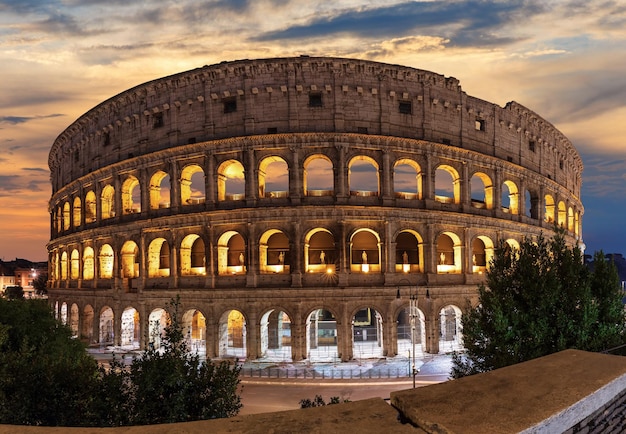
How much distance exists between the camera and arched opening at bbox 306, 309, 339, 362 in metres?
29.2

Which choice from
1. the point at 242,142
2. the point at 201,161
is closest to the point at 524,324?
the point at 242,142

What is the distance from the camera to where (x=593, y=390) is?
5.18 metres

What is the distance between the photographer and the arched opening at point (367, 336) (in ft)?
99.8

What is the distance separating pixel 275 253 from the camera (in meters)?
31.0

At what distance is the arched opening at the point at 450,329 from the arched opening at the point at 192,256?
16.7 meters

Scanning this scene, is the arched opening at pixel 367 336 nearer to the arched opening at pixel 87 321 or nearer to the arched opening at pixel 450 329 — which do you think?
the arched opening at pixel 450 329

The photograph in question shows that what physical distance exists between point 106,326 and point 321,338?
56.4 ft

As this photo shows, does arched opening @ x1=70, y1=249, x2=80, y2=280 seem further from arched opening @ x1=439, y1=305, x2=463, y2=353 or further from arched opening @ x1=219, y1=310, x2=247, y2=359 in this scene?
arched opening @ x1=439, y1=305, x2=463, y2=353

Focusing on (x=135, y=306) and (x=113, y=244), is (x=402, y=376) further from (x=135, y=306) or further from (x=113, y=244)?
(x=113, y=244)

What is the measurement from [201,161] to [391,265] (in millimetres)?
14305

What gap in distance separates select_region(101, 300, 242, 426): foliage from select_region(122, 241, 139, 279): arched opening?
26332 mm

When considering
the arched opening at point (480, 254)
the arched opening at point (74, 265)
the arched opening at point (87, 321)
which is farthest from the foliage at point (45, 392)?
the arched opening at point (74, 265)

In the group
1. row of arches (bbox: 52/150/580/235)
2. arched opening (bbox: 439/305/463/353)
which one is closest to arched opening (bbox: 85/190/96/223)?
row of arches (bbox: 52/150/580/235)

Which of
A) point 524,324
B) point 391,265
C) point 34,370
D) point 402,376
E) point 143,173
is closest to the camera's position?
point 34,370
